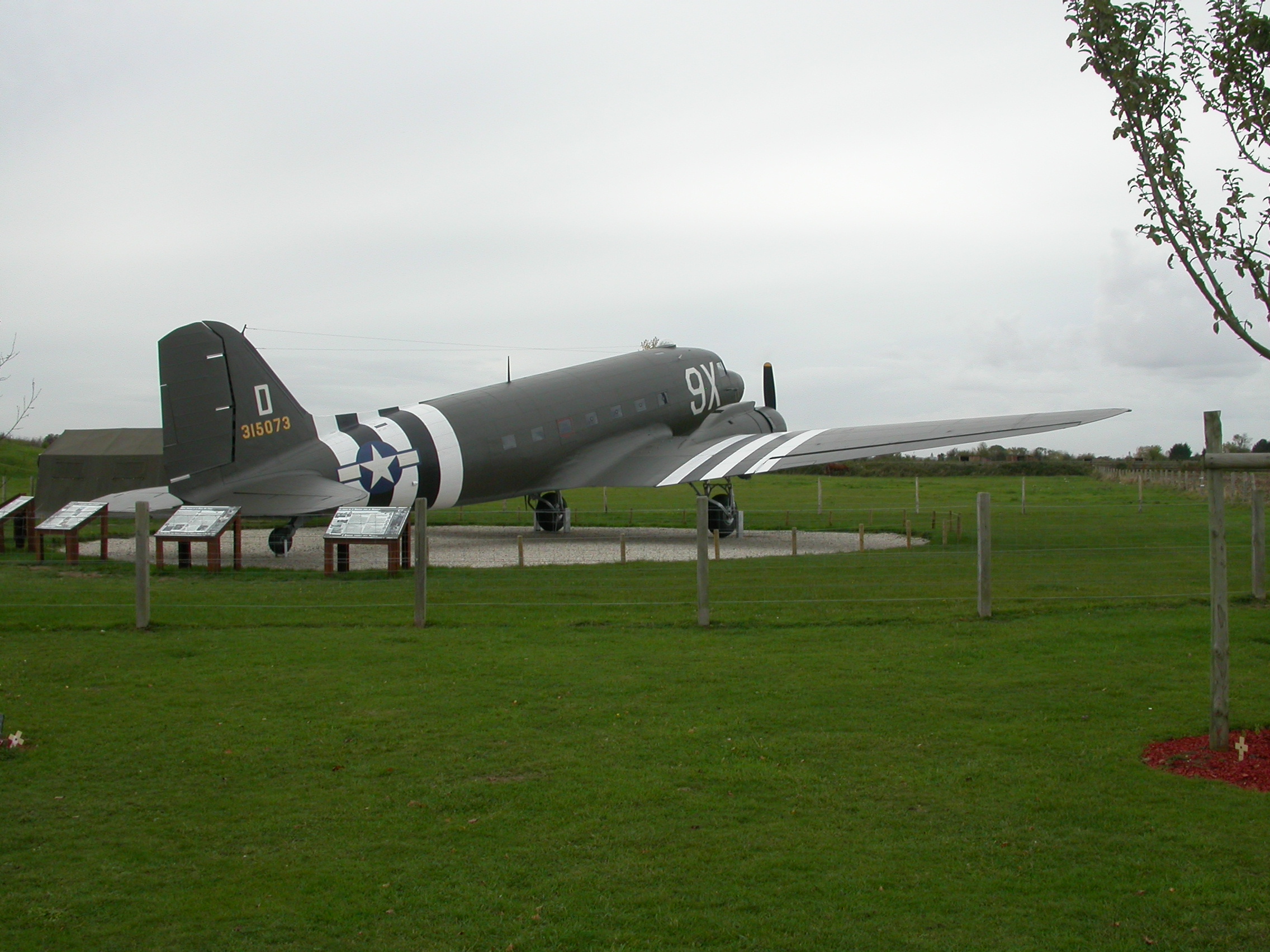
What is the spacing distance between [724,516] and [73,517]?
1529cm

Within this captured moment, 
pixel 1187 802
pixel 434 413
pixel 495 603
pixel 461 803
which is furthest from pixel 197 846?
pixel 434 413

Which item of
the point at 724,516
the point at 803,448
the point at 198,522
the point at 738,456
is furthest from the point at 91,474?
the point at 803,448

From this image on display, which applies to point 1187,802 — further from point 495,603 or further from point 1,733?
point 495,603

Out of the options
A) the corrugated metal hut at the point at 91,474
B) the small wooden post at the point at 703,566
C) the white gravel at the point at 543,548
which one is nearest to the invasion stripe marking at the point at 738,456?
the white gravel at the point at 543,548

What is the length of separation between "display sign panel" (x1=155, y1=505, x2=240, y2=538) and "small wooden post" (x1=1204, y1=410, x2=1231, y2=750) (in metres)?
16.6

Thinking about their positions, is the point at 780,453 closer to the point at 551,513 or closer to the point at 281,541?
the point at 551,513

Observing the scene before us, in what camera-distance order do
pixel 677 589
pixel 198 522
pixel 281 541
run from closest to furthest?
pixel 677 589 < pixel 198 522 < pixel 281 541

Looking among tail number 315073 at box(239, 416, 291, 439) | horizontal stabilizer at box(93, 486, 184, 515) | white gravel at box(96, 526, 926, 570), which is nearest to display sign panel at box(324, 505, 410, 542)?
white gravel at box(96, 526, 926, 570)

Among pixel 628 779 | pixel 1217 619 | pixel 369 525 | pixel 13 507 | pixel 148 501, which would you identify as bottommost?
pixel 628 779

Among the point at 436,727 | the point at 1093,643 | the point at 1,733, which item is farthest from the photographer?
the point at 1093,643

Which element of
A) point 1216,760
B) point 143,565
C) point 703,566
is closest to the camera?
point 1216,760

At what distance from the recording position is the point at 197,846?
589cm

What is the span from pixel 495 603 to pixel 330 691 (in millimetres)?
4500

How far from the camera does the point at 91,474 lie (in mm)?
32812
